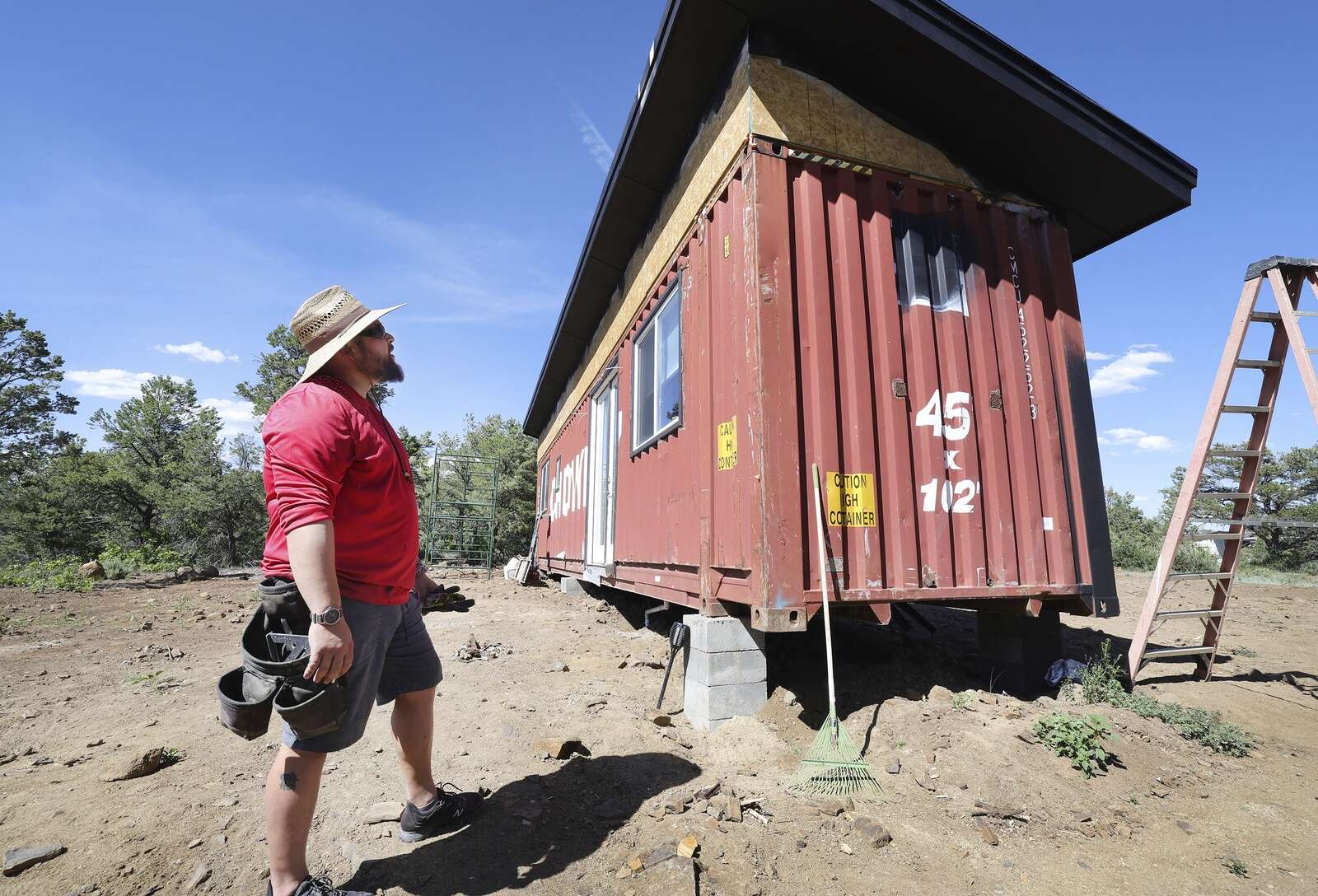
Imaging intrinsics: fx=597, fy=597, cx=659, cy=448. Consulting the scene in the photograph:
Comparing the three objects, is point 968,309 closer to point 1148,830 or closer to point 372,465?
point 1148,830

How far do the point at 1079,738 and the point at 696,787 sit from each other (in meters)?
1.92

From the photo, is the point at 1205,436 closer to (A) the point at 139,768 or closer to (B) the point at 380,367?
(B) the point at 380,367

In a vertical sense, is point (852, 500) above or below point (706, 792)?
above

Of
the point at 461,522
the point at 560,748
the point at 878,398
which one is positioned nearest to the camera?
the point at 560,748

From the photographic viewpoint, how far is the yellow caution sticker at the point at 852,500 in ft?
11.5

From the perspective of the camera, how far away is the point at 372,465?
1943 mm

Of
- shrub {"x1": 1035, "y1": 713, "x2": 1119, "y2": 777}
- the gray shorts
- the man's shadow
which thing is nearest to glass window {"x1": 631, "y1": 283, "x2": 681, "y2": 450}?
the man's shadow

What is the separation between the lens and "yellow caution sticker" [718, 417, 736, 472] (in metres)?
3.74

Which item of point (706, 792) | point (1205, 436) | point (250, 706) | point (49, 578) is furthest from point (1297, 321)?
point (49, 578)

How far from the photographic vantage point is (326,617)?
165cm

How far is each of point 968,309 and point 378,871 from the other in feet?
14.8

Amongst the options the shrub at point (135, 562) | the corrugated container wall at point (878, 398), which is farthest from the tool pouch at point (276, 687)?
the shrub at point (135, 562)

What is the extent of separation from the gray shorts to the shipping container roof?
415cm

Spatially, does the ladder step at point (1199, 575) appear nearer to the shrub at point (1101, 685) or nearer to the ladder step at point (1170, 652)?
the ladder step at point (1170, 652)
